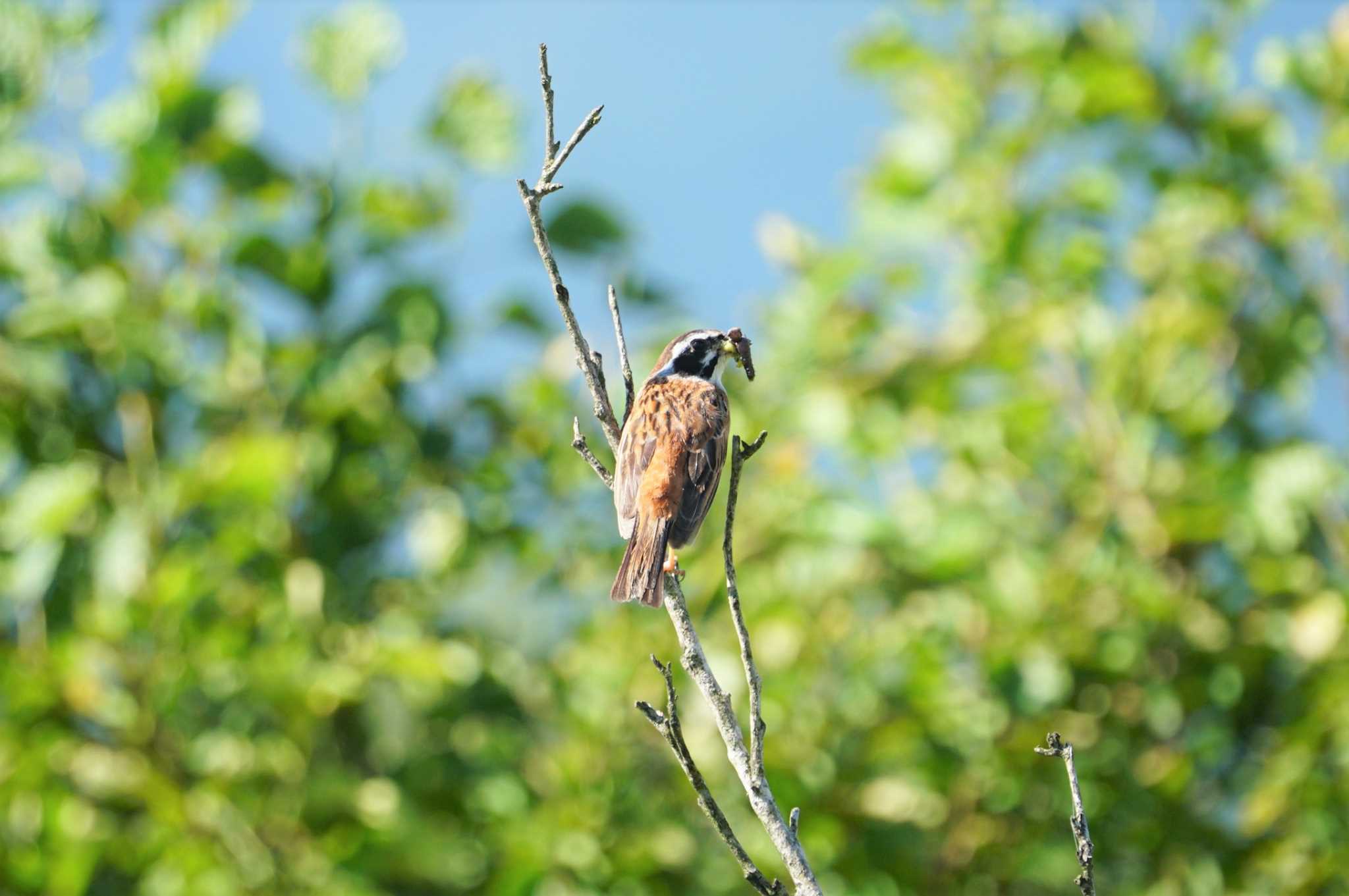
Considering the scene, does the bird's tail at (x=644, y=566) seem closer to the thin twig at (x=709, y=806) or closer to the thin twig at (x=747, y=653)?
the thin twig at (x=747, y=653)

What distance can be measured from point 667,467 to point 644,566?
0.43 m

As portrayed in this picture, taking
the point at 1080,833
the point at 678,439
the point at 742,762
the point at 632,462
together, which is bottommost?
the point at 1080,833

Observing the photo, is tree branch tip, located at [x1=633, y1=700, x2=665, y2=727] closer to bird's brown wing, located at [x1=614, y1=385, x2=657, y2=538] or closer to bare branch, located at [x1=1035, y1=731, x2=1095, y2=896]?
bare branch, located at [x1=1035, y1=731, x2=1095, y2=896]

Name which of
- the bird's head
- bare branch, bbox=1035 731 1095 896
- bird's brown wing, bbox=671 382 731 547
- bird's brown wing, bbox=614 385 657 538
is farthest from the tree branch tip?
the bird's head

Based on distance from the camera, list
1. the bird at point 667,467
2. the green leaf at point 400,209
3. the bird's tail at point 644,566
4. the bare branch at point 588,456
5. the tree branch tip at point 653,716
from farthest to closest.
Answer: the green leaf at point 400,209 → the bird at point 667,467 → the bird's tail at point 644,566 → the bare branch at point 588,456 → the tree branch tip at point 653,716

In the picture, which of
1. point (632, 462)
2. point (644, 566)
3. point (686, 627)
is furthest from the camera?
point (632, 462)

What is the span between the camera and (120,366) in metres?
4.71

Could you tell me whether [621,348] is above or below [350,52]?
below

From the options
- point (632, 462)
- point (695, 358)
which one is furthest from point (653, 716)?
point (695, 358)

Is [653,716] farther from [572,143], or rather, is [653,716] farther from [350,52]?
[350,52]

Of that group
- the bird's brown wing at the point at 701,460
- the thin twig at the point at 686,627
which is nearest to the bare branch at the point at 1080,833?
the thin twig at the point at 686,627

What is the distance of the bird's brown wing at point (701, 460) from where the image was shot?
9.68 feet

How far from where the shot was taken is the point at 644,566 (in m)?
2.63

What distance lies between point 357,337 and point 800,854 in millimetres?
3396
